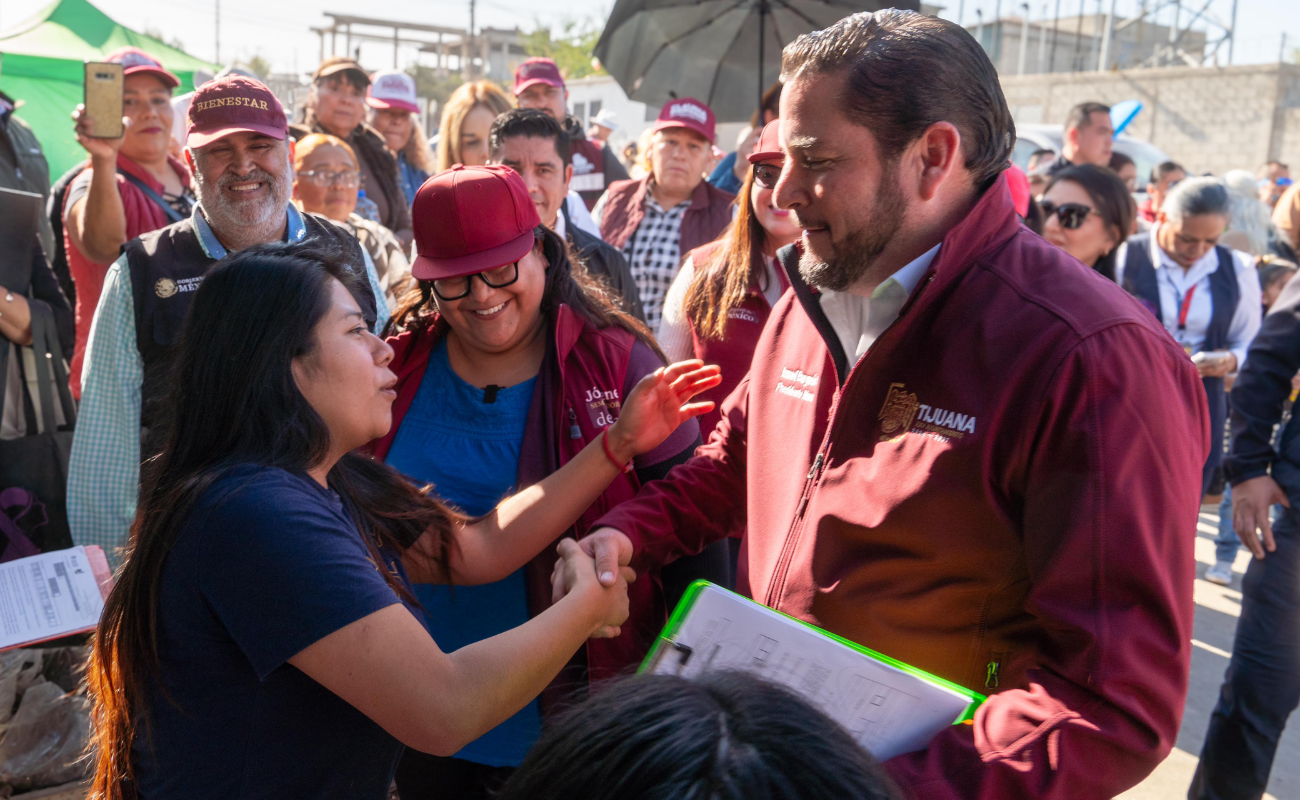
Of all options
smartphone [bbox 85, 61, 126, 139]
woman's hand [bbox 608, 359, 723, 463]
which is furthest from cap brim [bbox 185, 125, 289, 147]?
woman's hand [bbox 608, 359, 723, 463]

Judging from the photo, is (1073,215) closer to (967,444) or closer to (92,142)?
(967,444)

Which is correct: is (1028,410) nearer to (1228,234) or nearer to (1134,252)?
(1134,252)

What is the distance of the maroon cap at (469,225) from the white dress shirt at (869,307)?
0.95m

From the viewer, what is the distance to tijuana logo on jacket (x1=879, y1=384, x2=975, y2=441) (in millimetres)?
1486

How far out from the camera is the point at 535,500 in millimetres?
2264

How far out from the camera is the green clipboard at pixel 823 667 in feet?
4.51

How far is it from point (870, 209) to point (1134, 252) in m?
4.09

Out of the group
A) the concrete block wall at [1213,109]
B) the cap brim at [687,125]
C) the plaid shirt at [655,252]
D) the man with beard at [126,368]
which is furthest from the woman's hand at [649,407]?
the concrete block wall at [1213,109]

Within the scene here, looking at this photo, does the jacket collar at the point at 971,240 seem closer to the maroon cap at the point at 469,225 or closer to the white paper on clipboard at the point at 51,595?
the maroon cap at the point at 469,225

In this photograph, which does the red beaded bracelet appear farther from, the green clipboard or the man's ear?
the man's ear

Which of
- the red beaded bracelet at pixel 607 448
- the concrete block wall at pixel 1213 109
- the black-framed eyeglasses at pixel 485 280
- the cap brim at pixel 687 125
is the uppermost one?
the concrete block wall at pixel 1213 109

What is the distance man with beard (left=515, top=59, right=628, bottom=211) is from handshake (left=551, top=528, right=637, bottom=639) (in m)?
5.16

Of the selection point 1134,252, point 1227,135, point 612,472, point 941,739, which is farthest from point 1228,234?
point 1227,135

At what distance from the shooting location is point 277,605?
1.48m
